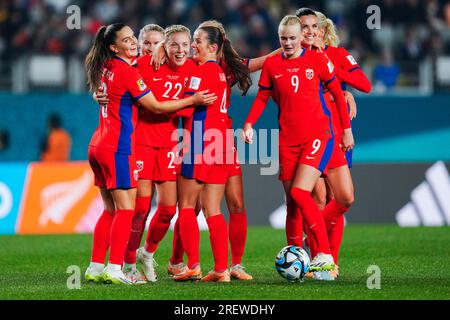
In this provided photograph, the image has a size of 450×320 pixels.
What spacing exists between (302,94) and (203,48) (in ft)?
3.14

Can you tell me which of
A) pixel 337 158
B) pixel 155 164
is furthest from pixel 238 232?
pixel 337 158

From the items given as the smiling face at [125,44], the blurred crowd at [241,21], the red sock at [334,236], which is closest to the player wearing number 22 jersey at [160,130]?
the smiling face at [125,44]

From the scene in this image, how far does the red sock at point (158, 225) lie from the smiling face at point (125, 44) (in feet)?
4.78

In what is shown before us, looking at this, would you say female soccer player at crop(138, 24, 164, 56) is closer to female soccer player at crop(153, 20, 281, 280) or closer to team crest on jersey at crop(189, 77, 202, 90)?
female soccer player at crop(153, 20, 281, 280)

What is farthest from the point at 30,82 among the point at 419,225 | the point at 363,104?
the point at 419,225

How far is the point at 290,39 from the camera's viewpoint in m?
9.40

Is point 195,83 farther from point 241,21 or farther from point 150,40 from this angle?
point 241,21

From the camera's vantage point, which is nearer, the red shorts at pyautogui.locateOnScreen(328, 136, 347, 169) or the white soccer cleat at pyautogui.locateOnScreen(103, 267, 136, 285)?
the white soccer cleat at pyautogui.locateOnScreen(103, 267, 136, 285)

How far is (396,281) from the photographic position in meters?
9.44

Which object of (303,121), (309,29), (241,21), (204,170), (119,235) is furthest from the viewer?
(241,21)

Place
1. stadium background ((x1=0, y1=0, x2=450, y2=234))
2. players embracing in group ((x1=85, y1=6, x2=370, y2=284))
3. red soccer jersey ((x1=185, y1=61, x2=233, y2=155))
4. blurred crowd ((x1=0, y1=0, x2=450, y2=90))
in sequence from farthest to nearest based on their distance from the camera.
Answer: blurred crowd ((x1=0, y1=0, x2=450, y2=90)) < stadium background ((x1=0, y1=0, x2=450, y2=234)) < red soccer jersey ((x1=185, y1=61, x2=233, y2=155)) < players embracing in group ((x1=85, y1=6, x2=370, y2=284))

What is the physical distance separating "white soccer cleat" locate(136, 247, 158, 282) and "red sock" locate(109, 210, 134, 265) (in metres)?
0.64

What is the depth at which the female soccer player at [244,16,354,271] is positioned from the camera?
9.38m

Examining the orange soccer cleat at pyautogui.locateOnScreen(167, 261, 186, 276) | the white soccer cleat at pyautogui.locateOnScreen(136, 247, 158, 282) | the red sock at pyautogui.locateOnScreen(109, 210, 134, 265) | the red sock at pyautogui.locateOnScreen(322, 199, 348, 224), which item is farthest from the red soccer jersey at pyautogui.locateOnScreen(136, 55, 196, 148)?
the red sock at pyautogui.locateOnScreen(322, 199, 348, 224)
